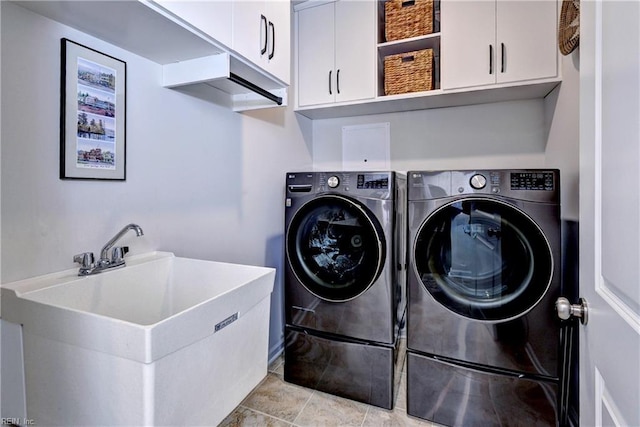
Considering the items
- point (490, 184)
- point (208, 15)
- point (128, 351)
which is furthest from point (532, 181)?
point (128, 351)

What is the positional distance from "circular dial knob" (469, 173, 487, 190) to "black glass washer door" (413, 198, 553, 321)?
0.22 ft

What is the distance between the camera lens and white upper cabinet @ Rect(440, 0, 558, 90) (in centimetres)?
169

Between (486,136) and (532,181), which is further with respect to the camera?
(486,136)

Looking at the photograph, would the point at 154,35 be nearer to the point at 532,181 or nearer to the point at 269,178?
the point at 269,178

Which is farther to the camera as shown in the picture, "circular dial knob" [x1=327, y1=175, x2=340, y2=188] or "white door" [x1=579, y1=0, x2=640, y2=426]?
"circular dial knob" [x1=327, y1=175, x2=340, y2=188]

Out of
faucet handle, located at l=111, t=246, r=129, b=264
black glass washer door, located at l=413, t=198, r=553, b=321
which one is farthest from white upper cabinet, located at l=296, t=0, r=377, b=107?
faucet handle, located at l=111, t=246, r=129, b=264

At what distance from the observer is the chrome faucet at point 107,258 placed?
1.04m

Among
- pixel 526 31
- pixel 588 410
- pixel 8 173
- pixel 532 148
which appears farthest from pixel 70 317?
pixel 532 148

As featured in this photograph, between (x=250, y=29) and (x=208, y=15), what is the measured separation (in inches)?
10.2

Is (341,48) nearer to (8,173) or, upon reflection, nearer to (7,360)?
(8,173)

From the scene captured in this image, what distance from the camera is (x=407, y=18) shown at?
200 cm

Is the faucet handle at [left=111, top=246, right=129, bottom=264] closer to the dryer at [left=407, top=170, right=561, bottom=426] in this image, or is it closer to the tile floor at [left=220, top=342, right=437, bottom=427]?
the tile floor at [left=220, top=342, right=437, bottom=427]

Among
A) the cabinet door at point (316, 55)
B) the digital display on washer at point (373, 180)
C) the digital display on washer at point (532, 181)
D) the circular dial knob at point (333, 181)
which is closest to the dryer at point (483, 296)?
the digital display on washer at point (532, 181)

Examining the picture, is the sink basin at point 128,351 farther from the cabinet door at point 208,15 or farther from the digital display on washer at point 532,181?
the digital display on washer at point 532,181
